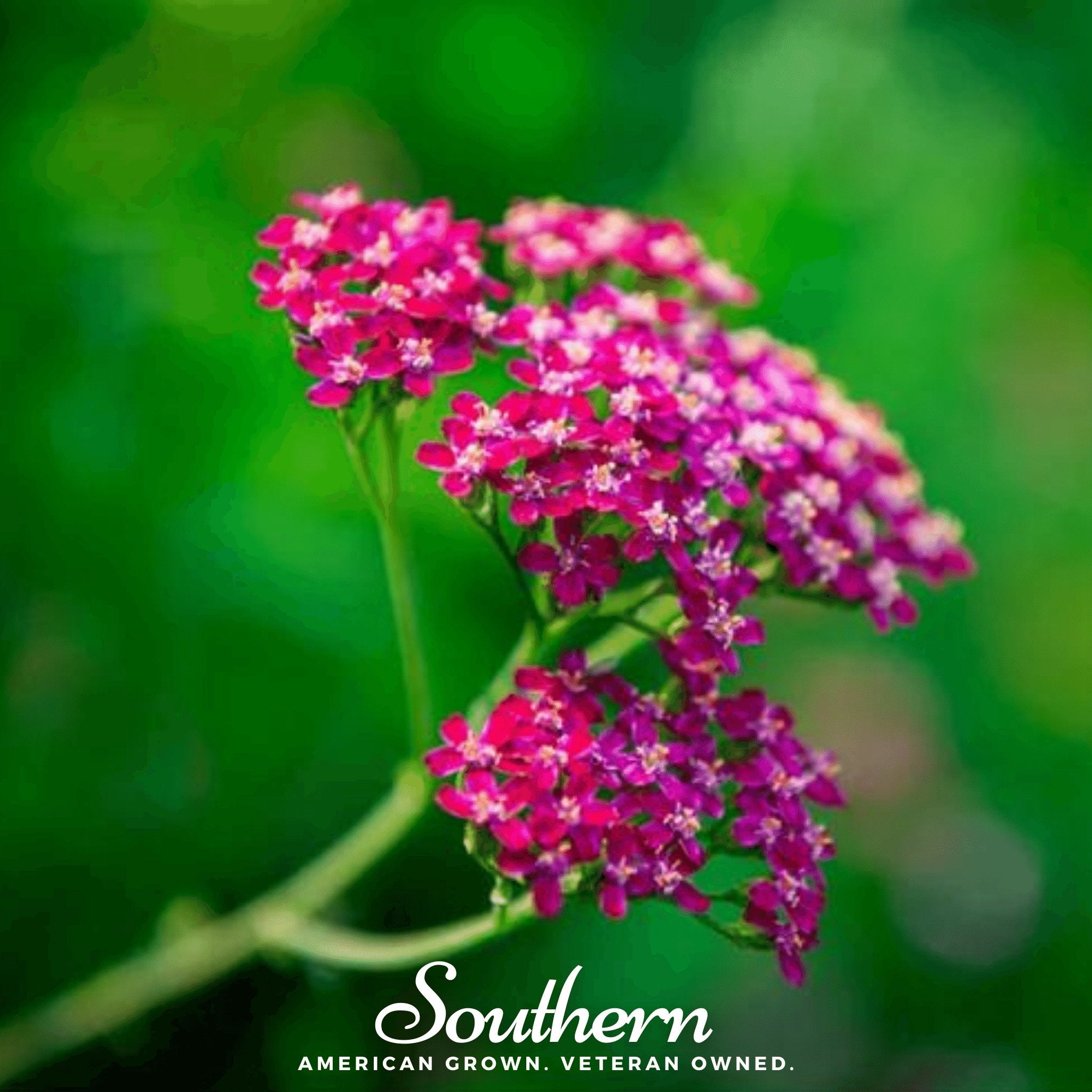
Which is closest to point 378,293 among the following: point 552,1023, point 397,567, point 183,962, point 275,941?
point 397,567

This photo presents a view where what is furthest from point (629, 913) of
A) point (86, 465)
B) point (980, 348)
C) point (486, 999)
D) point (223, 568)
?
point (980, 348)

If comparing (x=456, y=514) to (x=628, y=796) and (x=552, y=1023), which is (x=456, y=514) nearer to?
(x=552, y=1023)

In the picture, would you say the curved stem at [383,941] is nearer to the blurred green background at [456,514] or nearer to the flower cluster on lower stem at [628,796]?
the flower cluster on lower stem at [628,796]

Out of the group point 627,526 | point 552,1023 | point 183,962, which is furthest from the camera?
point 552,1023

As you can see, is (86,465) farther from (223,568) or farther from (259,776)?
(259,776)

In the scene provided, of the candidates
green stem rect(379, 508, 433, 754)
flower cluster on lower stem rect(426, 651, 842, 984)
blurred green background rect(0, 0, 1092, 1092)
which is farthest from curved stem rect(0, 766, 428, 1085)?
flower cluster on lower stem rect(426, 651, 842, 984)

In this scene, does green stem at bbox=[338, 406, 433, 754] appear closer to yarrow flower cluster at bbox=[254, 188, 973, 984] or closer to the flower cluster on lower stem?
yarrow flower cluster at bbox=[254, 188, 973, 984]
